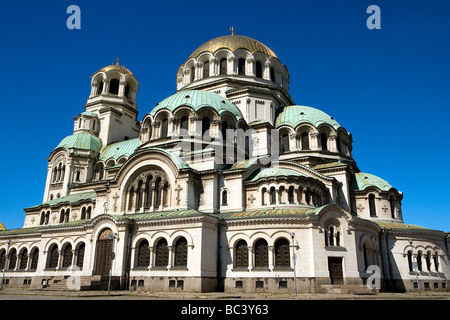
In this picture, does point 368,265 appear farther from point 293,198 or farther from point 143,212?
point 143,212

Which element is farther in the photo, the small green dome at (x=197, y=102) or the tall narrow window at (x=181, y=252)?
the small green dome at (x=197, y=102)

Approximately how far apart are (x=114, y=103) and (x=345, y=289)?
36.7 meters

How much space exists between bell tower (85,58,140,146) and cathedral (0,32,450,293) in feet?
8.03

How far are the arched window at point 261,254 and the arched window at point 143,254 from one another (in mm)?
7971

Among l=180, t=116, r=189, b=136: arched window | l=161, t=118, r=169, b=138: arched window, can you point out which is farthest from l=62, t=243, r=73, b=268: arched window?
l=180, t=116, r=189, b=136: arched window

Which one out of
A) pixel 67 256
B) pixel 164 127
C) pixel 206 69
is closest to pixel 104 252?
pixel 67 256

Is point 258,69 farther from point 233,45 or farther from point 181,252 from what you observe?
point 181,252

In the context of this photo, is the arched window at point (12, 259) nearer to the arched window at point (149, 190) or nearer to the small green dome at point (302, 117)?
the arched window at point (149, 190)

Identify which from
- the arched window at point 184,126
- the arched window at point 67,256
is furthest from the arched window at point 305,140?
the arched window at point 67,256

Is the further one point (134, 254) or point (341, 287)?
point (134, 254)

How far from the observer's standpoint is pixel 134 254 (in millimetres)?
26938

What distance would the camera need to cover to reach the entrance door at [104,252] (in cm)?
2762
